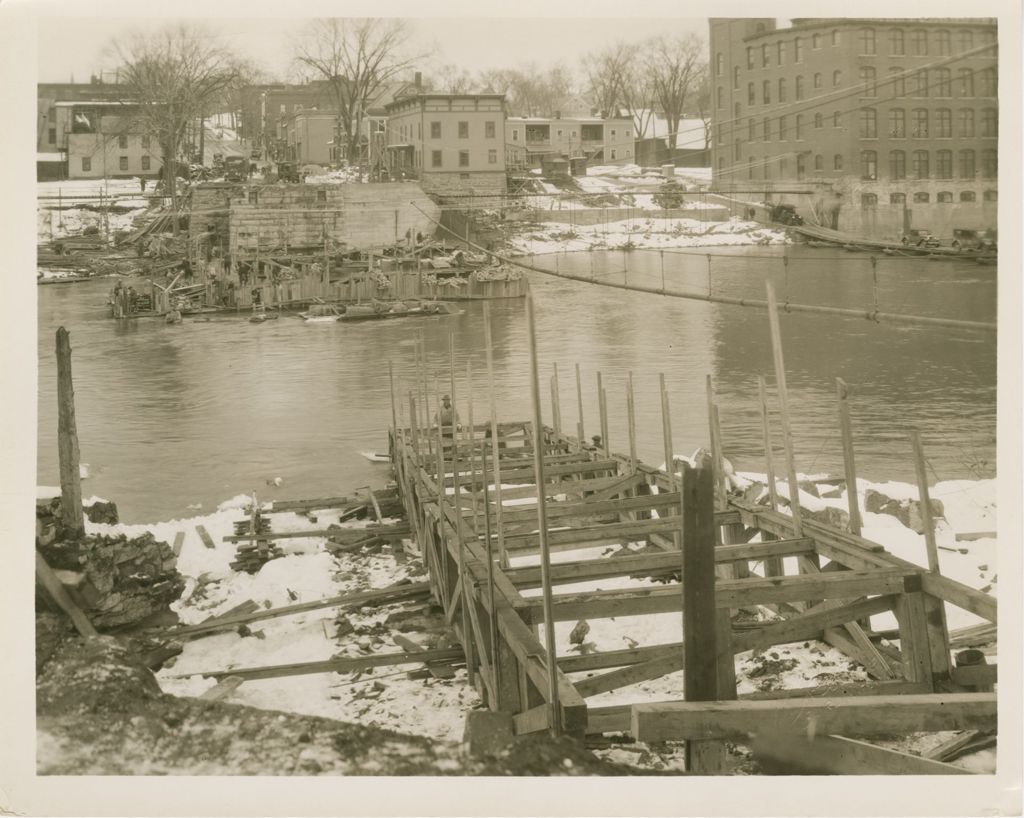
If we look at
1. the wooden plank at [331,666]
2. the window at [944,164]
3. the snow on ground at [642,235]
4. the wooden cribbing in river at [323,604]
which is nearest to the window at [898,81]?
the window at [944,164]

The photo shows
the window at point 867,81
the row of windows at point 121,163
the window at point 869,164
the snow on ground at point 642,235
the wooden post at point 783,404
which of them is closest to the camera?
the wooden post at point 783,404

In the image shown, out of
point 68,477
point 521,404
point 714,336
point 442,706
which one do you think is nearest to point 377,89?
point 521,404

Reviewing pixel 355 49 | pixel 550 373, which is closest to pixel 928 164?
pixel 355 49

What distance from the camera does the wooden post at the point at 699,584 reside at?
4066 mm

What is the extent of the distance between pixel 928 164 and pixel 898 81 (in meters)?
0.68

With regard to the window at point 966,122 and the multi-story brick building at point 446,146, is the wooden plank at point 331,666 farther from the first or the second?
the multi-story brick building at point 446,146

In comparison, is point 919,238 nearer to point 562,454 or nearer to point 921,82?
point 921,82

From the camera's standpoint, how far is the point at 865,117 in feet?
31.3

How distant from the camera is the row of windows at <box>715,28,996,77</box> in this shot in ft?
19.8

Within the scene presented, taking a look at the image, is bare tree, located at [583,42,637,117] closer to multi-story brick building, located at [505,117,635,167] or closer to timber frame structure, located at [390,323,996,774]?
timber frame structure, located at [390,323,996,774]

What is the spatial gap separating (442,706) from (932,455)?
7592 millimetres

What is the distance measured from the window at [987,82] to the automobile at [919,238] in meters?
2.04

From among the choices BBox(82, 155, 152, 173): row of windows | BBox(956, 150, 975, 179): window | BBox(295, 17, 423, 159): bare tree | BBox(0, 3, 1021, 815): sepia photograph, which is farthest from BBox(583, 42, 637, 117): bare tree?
BBox(82, 155, 152, 173): row of windows

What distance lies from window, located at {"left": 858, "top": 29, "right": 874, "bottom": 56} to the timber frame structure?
2.40m
